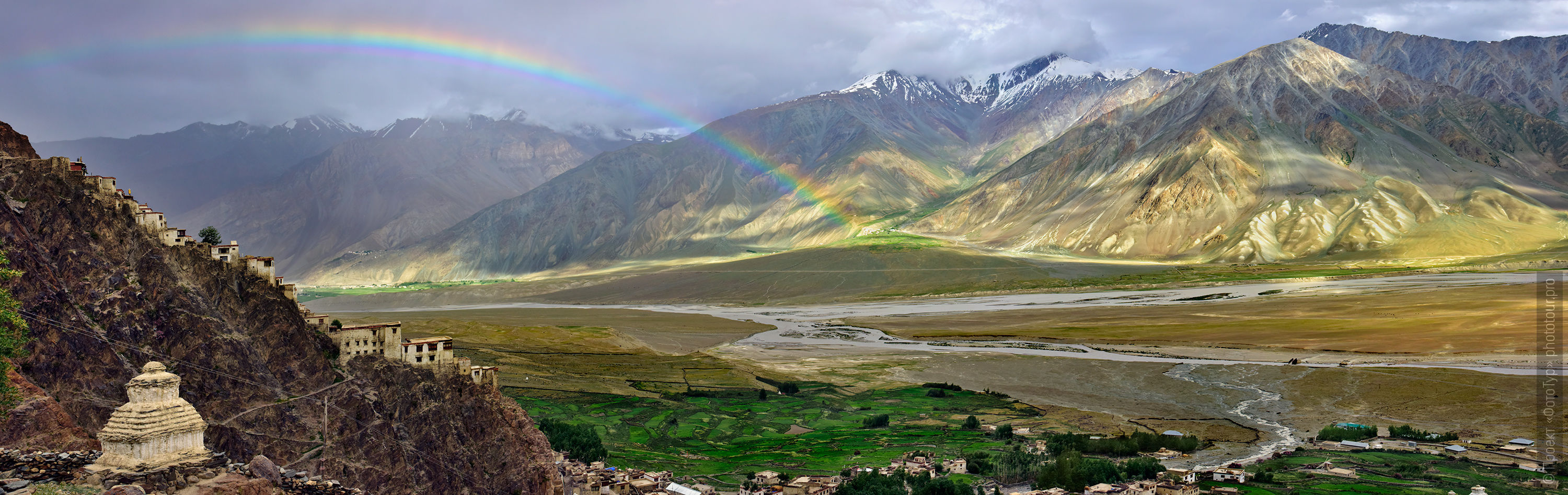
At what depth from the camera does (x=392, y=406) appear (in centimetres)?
2606

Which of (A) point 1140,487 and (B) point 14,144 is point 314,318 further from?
(A) point 1140,487

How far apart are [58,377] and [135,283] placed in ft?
10.5

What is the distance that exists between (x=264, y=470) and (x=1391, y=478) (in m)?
45.6

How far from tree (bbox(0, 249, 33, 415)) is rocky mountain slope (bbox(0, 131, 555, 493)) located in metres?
0.53

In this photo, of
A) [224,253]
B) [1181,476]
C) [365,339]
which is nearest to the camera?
[365,339]

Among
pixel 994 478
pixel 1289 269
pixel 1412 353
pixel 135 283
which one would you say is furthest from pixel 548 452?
Answer: pixel 1289 269

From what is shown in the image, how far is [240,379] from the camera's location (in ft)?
80.6

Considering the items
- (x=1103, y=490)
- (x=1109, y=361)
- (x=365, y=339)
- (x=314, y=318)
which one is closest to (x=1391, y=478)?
(x=1103, y=490)

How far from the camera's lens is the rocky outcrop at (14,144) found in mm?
26109

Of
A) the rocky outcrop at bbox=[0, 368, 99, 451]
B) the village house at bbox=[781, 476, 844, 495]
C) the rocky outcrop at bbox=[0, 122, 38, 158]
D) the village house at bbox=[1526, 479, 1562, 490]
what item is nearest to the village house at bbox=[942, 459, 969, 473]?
the village house at bbox=[781, 476, 844, 495]

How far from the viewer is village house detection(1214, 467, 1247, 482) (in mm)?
41906

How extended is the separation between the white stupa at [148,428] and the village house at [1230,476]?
4072cm

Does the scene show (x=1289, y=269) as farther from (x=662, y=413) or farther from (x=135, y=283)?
(x=135, y=283)

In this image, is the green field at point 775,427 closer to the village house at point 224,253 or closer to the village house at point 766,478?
the village house at point 766,478
